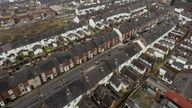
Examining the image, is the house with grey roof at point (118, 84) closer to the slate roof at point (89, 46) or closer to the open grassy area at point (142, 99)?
the open grassy area at point (142, 99)

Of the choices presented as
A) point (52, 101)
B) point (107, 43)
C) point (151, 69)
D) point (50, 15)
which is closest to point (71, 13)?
point (50, 15)

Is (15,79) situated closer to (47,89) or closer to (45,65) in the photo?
(45,65)

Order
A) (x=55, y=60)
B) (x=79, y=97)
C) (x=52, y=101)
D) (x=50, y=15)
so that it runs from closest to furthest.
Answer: (x=52, y=101)
(x=79, y=97)
(x=55, y=60)
(x=50, y=15)

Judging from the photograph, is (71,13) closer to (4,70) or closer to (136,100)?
(4,70)

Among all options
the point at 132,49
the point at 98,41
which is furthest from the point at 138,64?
the point at 98,41

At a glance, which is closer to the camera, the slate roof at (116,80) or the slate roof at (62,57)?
the slate roof at (116,80)

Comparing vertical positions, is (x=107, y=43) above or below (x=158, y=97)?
above

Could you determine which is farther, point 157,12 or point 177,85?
point 157,12

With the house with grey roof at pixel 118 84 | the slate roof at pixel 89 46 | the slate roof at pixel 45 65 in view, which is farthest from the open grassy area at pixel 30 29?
the house with grey roof at pixel 118 84
